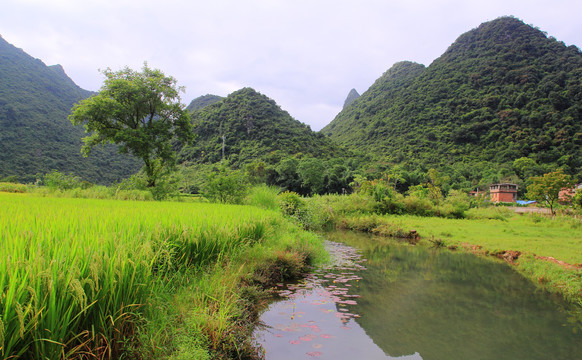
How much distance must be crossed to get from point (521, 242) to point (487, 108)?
6798cm

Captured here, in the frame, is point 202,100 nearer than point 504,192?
No

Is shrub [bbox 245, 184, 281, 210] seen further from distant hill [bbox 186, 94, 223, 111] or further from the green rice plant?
distant hill [bbox 186, 94, 223, 111]

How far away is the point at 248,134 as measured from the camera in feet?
220

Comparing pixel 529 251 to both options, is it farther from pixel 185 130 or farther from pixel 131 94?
pixel 131 94

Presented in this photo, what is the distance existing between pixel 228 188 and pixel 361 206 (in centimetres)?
1076

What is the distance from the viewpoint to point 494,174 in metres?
54.5

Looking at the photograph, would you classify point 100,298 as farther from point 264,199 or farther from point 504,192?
point 504,192

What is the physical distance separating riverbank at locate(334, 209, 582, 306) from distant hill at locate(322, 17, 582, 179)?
151ft

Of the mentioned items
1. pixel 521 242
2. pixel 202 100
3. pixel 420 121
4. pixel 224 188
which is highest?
pixel 202 100

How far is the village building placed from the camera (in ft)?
166

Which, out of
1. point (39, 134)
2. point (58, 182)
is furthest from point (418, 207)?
point (39, 134)

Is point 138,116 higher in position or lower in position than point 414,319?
higher

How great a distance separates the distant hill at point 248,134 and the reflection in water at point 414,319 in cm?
5279

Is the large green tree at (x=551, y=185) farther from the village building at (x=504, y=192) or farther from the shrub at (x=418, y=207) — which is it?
the village building at (x=504, y=192)
